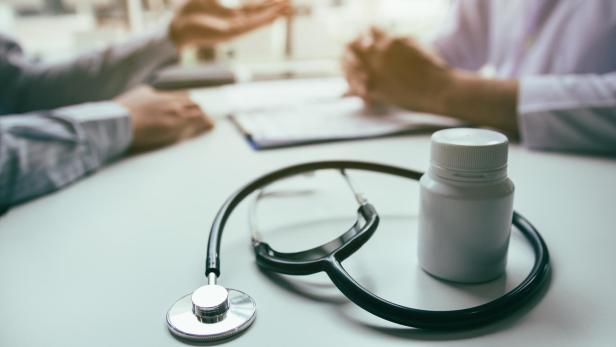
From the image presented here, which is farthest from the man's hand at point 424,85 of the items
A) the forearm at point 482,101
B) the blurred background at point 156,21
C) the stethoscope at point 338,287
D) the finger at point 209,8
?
the blurred background at point 156,21

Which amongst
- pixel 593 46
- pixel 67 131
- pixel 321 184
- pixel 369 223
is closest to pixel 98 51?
pixel 67 131

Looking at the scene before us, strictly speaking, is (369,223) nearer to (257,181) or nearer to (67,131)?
(257,181)

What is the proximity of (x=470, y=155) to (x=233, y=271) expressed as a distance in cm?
18

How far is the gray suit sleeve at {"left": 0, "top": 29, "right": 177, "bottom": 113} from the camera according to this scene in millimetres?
778

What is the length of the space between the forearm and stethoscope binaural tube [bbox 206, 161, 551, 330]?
0.33 meters

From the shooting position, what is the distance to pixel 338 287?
0.28m

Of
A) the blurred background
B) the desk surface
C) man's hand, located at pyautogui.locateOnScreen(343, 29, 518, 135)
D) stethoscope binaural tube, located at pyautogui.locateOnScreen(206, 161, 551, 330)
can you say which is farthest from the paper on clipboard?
the blurred background

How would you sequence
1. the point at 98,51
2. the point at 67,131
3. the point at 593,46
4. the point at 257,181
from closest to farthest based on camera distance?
the point at 257,181 < the point at 67,131 < the point at 593,46 < the point at 98,51

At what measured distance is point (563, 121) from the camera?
0.60 meters

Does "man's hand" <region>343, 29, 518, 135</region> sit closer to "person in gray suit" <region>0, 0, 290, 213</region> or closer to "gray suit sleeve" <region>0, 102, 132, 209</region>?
"person in gray suit" <region>0, 0, 290, 213</region>

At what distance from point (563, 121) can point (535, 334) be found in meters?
0.43

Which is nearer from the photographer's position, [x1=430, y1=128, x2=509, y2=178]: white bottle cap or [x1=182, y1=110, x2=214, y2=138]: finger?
[x1=430, y1=128, x2=509, y2=178]: white bottle cap

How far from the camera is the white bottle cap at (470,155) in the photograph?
0.27 m

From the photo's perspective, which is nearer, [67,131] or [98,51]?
[67,131]
